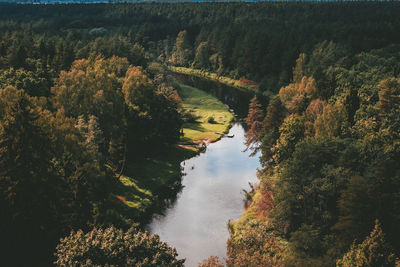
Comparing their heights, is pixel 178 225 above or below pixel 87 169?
below

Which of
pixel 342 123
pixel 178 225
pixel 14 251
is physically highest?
pixel 342 123

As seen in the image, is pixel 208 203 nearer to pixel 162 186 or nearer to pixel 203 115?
pixel 162 186

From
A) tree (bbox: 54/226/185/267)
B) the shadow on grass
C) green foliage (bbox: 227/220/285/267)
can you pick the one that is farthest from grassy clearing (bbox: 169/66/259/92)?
tree (bbox: 54/226/185/267)

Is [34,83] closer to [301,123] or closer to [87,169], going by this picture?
[87,169]

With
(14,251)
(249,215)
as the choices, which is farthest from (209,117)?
(14,251)

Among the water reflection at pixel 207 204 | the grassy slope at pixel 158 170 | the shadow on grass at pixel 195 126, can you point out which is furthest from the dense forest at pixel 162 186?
the shadow on grass at pixel 195 126

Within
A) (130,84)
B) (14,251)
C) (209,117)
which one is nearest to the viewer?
(14,251)

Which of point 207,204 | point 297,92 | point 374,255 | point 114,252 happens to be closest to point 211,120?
point 297,92
